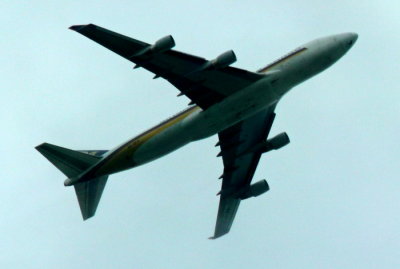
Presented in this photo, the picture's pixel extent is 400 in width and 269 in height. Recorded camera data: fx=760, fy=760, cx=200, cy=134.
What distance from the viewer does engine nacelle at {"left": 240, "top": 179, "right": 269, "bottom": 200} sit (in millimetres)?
78500

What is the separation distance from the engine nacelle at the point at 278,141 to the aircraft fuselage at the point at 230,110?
5.63m

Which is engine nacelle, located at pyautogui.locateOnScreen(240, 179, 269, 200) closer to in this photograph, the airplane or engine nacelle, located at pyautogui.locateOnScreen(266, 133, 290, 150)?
engine nacelle, located at pyautogui.locateOnScreen(266, 133, 290, 150)

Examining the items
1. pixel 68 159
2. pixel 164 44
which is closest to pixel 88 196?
pixel 68 159

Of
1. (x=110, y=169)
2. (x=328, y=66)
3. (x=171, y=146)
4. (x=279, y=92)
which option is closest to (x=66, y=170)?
(x=110, y=169)

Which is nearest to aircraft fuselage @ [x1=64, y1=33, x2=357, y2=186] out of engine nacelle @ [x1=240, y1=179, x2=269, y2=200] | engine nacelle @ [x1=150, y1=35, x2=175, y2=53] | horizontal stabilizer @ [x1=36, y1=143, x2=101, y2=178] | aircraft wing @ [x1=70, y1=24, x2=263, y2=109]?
horizontal stabilizer @ [x1=36, y1=143, x2=101, y2=178]

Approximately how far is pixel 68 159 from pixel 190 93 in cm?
1300

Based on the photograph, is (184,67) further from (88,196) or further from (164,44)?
(88,196)

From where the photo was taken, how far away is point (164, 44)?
61406mm

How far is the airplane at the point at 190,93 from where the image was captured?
63.6 meters

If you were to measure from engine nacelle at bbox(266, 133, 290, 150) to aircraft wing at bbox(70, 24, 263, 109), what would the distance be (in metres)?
10.3

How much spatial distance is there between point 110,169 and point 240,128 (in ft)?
44.0

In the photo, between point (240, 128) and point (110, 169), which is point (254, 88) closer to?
point (240, 128)

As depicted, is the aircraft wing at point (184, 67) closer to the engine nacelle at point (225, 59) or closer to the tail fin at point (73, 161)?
the engine nacelle at point (225, 59)

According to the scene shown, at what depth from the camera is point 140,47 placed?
6228 cm
